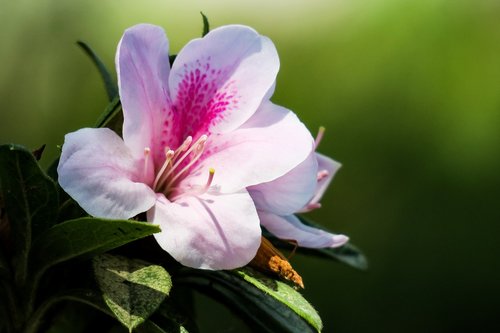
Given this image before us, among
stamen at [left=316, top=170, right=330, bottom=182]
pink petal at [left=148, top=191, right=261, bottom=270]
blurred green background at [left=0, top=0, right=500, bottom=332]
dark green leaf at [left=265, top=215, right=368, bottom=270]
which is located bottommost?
blurred green background at [left=0, top=0, right=500, bottom=332]

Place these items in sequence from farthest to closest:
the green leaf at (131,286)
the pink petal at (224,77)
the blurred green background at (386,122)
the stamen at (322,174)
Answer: the blurred green background at (386,122) < the stamen at (322,174) < the pink petal at (224,77) < the green leaf at (131,286)

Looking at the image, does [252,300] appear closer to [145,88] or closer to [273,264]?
[273,264]

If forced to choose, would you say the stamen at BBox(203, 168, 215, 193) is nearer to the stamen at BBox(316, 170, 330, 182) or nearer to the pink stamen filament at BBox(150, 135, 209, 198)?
the pink stamen filament at BBox(150, 135, 209, 198)

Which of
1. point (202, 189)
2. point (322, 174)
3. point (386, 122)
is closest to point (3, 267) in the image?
point (202, 189)

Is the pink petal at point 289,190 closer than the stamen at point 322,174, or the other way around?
the pink petal at point 289,190

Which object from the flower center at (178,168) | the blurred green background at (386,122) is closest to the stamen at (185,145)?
the flower center at (178,168)

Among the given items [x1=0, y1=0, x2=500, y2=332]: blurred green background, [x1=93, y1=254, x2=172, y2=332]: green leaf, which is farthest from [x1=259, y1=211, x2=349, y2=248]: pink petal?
[x1=0, y1=0, x2=500, y2=332]: blurred green background

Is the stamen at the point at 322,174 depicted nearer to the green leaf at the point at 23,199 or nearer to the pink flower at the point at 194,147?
the pink flower at the point at 194,147

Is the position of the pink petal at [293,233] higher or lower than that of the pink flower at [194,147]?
lower
